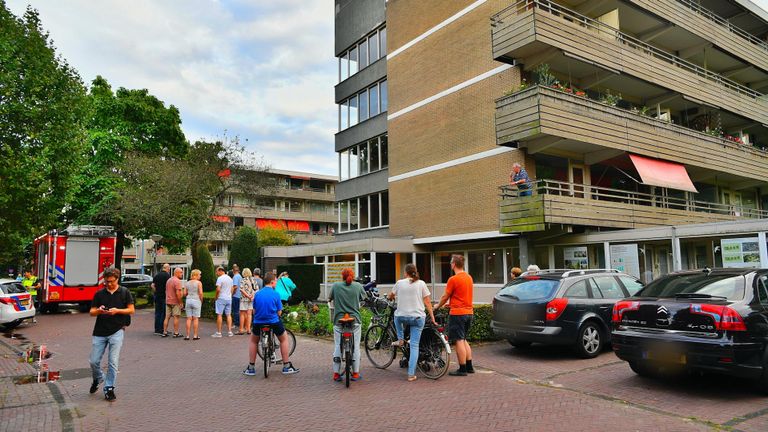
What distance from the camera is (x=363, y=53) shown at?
29688 millimetres

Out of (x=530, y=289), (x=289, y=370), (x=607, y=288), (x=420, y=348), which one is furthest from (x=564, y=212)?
(x=289, y=370)

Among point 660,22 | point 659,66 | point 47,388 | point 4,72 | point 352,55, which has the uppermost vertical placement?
point 352,55

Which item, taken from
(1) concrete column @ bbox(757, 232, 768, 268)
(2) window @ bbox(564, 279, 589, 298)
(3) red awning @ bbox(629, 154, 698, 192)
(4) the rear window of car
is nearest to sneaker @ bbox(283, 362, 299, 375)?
(2) window @ bbox(564, 279, 589, 298)

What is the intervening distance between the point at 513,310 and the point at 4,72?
14.3m

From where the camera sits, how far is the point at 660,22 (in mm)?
21703

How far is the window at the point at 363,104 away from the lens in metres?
29.0

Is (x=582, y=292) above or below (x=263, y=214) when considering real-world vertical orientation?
below

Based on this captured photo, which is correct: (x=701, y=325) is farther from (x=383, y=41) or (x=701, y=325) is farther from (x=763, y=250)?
(x=383, y=41)

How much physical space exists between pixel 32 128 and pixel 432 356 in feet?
42.6

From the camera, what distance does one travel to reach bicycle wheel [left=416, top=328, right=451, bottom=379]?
27.4 ft

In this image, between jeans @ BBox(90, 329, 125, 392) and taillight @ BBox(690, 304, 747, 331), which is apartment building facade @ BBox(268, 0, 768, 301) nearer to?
taillight @ BBox(690, 304, 747, 331)

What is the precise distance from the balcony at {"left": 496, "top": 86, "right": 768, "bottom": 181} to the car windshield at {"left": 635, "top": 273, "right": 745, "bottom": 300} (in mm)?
9195

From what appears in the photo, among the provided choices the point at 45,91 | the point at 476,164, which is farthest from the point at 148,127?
the point at 476,164

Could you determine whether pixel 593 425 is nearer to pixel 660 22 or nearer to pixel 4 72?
pixel 4 72
